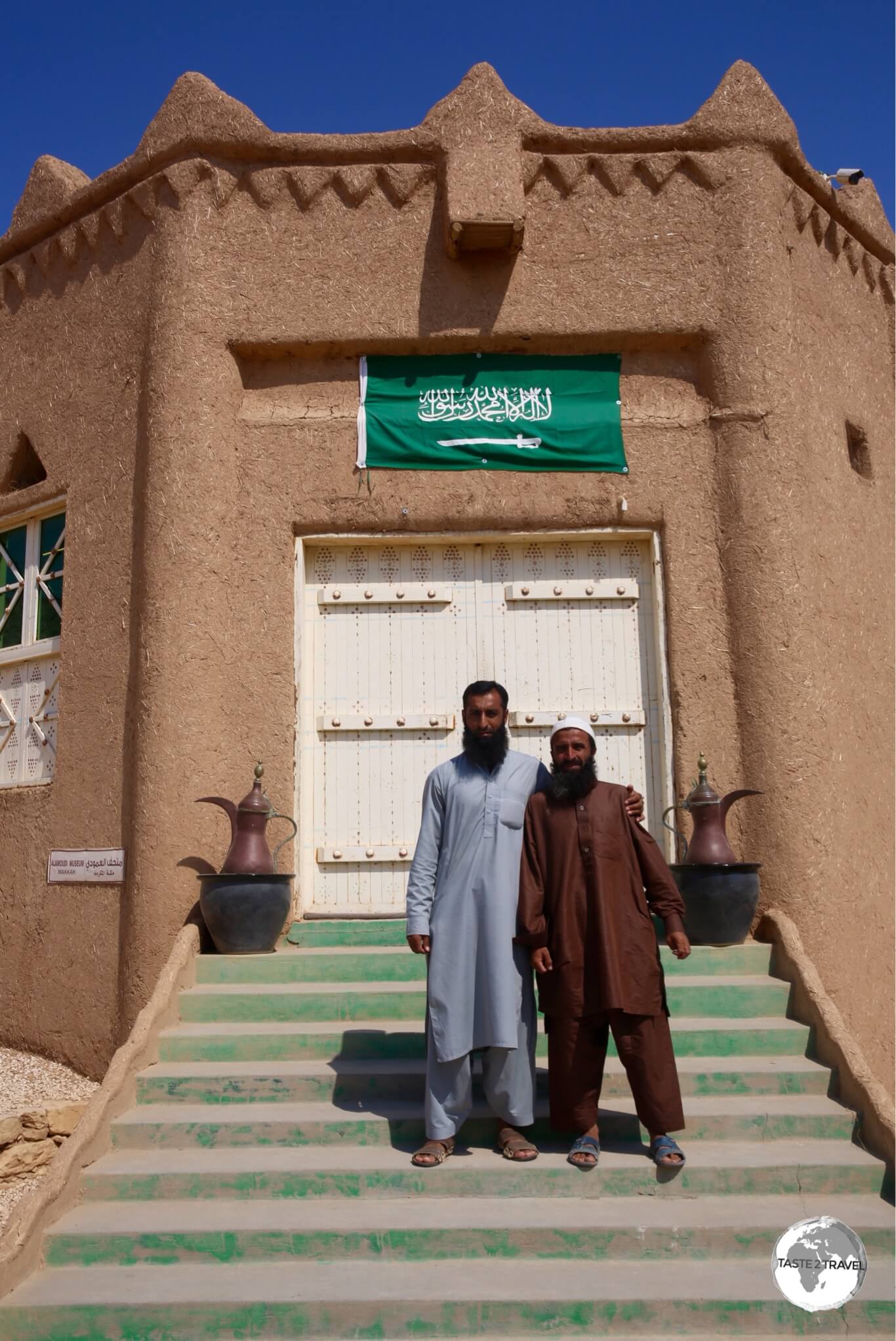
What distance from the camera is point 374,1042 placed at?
15.8 feet

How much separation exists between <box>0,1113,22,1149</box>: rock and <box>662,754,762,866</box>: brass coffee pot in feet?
11.4

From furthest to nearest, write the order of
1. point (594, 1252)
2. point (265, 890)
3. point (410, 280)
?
point (410, 280) → point (265, 890) → point (594, 1252)

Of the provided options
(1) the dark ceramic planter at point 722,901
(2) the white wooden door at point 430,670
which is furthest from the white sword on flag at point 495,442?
(1) the dark ceramic planter at point 722,901

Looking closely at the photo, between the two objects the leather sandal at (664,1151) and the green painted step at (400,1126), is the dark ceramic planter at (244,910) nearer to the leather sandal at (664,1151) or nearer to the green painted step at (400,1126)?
the green painted step at (400,1126)

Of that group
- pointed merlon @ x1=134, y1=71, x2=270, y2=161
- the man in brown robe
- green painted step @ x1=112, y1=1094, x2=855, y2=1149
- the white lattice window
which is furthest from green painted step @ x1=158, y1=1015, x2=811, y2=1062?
pointed merlon @ x1=134, y1=71, x2=270, y2=161

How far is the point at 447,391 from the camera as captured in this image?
6.62 metres

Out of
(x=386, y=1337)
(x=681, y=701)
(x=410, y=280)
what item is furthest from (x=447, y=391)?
(x=386, y=1337)

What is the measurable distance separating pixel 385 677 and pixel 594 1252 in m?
3.53

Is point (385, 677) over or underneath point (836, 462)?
underneath

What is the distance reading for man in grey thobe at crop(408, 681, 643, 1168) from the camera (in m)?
4.10

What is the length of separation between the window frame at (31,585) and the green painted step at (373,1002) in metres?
2.87

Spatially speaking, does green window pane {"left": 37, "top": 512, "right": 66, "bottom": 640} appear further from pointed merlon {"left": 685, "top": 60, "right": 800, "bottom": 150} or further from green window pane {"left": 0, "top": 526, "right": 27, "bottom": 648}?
pointed merlon {"left": 685, "top": 60, "right": 800, "bottom": 150}

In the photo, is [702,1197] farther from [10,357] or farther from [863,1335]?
[10,357]

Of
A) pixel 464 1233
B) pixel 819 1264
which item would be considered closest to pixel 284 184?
pixel 464 1233
